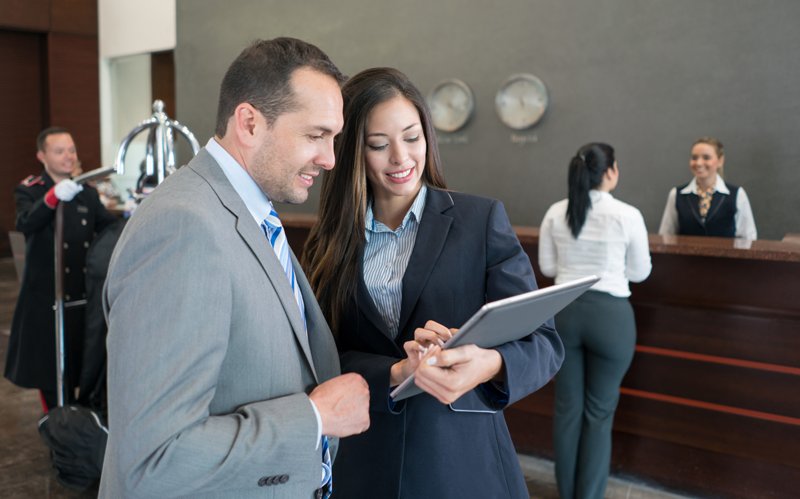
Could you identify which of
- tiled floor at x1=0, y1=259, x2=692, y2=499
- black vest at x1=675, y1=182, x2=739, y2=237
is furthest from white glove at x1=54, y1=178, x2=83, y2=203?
black vest at x1=675, y1=182, x2=739, y2=237

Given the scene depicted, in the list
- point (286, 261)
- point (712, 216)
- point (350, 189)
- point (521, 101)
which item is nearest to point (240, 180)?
point (286, 261)

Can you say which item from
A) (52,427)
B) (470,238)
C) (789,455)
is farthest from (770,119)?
(52,427)

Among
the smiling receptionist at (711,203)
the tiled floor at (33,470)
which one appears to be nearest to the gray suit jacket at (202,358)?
the tiled floor at (33,470)

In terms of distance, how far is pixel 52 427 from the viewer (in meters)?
3.43

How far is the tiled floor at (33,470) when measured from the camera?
11.8ft

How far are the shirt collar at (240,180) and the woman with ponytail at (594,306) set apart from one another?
7.20 ft

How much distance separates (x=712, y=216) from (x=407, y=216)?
3.89m

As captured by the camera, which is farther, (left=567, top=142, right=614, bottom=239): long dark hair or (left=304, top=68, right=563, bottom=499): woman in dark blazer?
(left=567, top=142, right=614, bottom=239): long dark hair

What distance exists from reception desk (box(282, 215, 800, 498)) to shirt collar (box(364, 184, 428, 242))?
2084mm

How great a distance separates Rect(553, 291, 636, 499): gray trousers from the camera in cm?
321

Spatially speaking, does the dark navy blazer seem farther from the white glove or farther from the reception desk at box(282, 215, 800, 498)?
the white glove

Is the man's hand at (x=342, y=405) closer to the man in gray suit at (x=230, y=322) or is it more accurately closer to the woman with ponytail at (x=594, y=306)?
the man in gray suit at (x=230, y=322)

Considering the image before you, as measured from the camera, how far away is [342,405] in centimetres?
118

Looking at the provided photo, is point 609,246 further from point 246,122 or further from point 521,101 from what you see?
point 521,101
